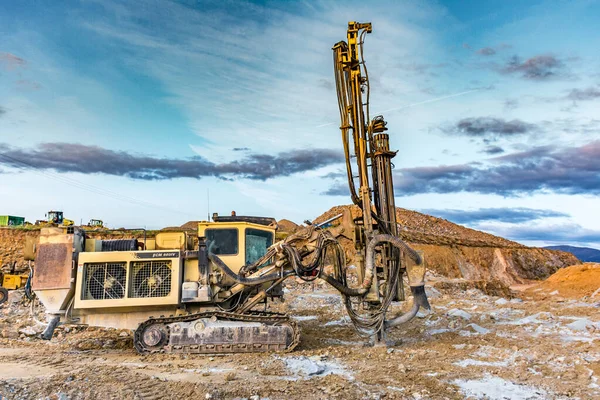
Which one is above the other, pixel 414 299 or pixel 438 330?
pixel 414 299

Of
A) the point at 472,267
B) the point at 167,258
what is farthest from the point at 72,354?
the point at 472,267

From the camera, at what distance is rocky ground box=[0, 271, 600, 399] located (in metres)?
5.86

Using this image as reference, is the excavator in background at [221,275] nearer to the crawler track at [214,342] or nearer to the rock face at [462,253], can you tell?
the crawler track at [214,342]

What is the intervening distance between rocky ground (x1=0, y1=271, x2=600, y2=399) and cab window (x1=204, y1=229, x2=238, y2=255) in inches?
76.8

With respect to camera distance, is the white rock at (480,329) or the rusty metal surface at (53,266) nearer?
the rusty metal surface at (53,266)

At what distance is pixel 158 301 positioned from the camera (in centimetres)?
836

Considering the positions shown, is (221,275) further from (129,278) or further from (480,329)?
(480,329)

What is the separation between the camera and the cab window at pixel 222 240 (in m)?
8.79

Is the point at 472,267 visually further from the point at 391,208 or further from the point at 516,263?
the point at 391,208

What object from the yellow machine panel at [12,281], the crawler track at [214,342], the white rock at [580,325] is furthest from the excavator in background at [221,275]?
the yellow machine panel at [12,281]

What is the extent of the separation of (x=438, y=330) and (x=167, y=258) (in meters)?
6.07

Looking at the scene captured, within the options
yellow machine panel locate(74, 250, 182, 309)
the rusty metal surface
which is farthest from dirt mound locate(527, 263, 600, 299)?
the rusty metal surface

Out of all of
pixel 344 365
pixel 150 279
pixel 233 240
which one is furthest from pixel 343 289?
pixel 150 279

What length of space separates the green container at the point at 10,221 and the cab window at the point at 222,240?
24.1 meters
